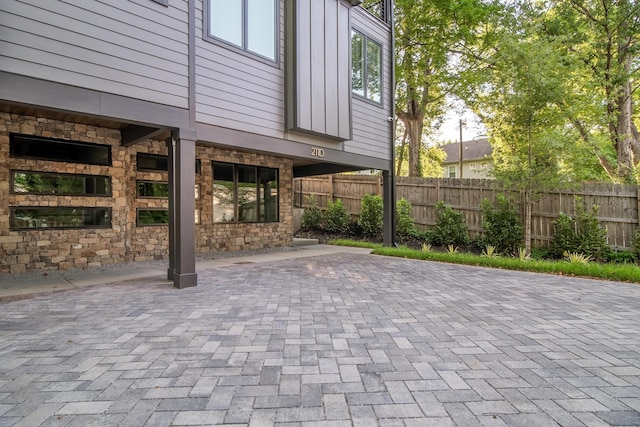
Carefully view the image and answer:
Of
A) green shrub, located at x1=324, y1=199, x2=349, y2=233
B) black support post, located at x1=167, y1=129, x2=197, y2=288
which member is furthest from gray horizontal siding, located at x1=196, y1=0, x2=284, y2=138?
green shrub, located at x1=324, y1=199, x2=349, y2=233

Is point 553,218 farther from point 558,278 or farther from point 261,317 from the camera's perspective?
point 261,317

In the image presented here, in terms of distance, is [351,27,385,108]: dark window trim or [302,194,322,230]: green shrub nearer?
[351,27,385,108]: dark window trim

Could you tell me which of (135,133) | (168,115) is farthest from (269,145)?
(135,133)

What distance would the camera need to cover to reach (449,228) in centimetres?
913

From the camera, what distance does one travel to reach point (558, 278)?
5602 millimetres

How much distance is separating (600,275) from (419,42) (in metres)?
11.4

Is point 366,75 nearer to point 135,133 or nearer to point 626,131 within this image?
point 135,133

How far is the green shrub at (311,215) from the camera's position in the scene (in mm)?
12459

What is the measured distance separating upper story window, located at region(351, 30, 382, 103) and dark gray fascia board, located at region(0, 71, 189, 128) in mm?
4635

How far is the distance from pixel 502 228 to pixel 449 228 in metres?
1.30

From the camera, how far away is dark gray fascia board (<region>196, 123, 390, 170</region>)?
5160 mm

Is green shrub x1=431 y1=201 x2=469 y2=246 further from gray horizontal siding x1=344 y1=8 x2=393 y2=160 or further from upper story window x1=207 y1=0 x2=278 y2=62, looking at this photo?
upper story window x1=207 y1=0 x2=278 y2=62

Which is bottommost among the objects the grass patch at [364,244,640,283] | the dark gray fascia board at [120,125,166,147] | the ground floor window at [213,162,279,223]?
the grass patch at [364,244,640,283]

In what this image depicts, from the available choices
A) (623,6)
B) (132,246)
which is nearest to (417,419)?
(132,246)
